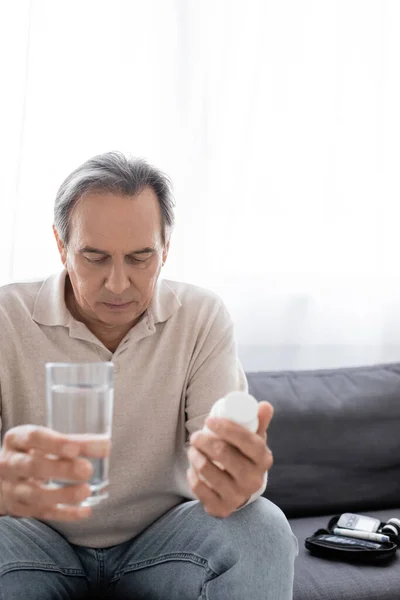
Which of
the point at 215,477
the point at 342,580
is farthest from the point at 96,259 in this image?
the point at 342,580

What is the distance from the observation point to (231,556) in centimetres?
154

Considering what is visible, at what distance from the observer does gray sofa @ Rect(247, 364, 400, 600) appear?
232 centimetres

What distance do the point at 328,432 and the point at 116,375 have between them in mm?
820

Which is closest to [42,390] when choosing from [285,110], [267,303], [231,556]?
[231,556]

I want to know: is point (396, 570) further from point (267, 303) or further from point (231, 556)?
point (267, 303)

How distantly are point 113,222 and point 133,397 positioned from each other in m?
0.39

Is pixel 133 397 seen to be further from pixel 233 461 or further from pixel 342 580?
pixel 342 580

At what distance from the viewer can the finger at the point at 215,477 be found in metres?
1.35

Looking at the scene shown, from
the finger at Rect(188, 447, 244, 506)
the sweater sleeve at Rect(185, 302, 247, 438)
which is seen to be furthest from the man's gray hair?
the finger at Rect(188, 447, 244, 506)

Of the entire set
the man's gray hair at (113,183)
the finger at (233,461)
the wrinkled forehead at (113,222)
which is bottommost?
the finger at (233,461)

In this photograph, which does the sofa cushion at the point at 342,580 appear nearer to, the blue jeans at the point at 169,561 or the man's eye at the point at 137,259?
the blue jeans at the point at 169,561

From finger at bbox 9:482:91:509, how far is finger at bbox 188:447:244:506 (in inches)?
8.8

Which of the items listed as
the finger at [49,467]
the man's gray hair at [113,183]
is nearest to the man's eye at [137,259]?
the man's gray hair at [113,183]

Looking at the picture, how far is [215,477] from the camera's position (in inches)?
53.9
